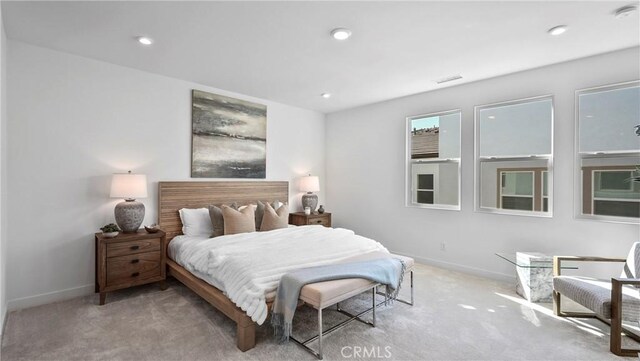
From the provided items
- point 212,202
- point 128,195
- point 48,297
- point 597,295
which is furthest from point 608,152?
point 48,297

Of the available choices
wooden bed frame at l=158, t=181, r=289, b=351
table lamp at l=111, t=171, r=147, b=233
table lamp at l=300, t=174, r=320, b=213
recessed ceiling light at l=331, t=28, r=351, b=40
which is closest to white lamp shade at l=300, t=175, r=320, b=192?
table lamp at l=300, t=174, r=320, b=213

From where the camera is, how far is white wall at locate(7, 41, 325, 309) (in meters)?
2.94

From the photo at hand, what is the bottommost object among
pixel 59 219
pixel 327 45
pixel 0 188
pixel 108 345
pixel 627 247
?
pixel 108 345

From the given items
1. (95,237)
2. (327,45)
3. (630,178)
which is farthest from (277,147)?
(630,178)

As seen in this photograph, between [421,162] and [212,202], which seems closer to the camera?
[212,202]

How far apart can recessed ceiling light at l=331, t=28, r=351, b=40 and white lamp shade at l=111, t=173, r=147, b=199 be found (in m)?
2.61

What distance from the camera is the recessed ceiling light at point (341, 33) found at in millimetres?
2627

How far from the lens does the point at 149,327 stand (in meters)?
2.59

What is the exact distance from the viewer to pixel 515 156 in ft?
12.5

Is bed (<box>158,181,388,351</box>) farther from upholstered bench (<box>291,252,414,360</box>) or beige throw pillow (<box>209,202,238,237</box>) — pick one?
upholstered bench (<box>291,252,414,360</box>)

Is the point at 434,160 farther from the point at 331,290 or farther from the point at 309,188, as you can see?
the point at 331,290

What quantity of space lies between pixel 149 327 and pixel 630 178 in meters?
4.94

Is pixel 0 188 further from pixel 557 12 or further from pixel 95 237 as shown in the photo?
pixel 557 12

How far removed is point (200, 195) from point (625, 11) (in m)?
4.73
